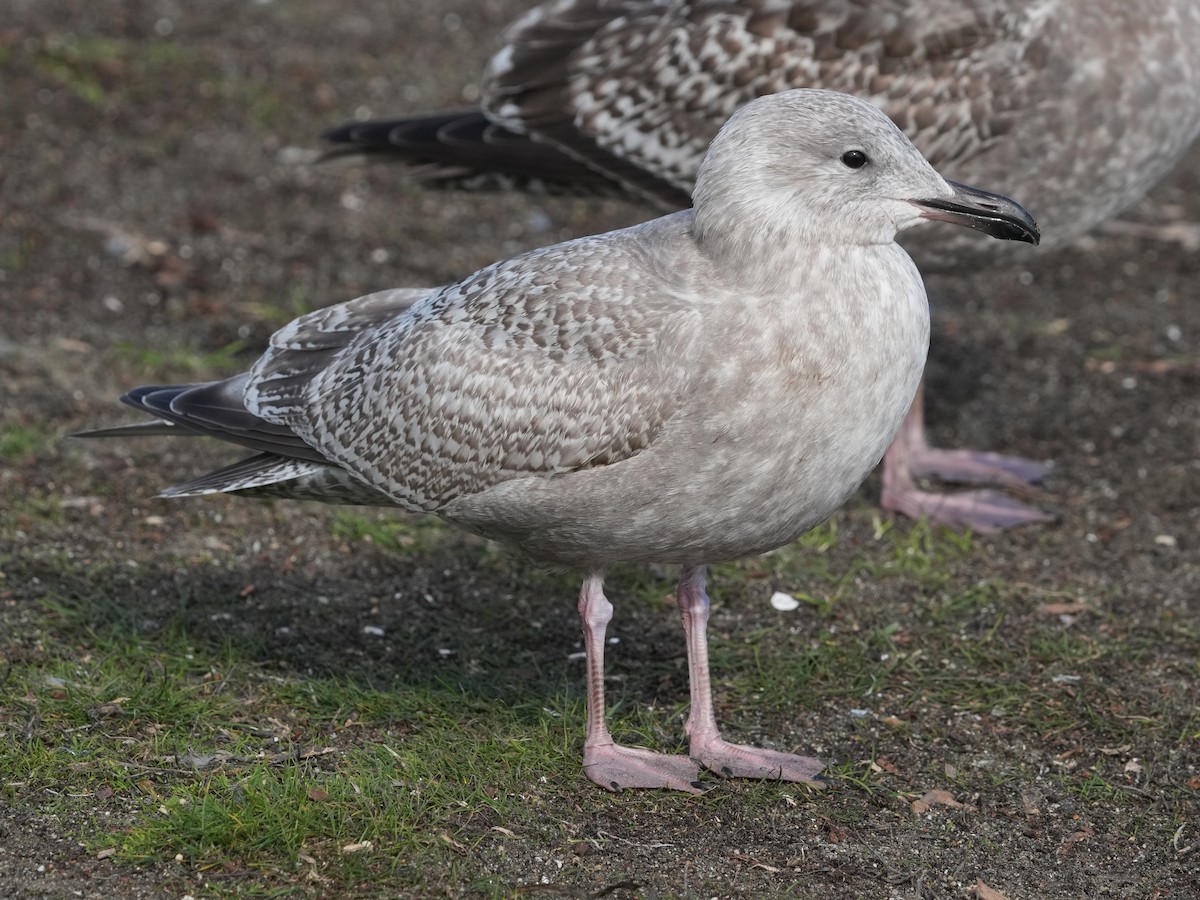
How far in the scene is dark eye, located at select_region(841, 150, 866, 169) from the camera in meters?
4.04

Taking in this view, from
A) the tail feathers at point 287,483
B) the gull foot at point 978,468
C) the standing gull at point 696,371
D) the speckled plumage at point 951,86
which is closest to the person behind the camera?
the standing gull at point 696,371

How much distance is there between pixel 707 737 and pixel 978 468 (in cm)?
265

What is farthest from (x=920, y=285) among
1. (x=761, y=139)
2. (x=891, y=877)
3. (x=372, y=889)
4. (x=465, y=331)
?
(x=372, y=889)

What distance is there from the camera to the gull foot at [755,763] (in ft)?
15.0

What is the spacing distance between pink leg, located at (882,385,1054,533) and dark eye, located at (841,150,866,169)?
2271mm

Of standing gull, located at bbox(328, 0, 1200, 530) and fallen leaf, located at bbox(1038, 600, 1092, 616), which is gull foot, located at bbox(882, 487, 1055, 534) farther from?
fallen leaf, located at bbox(1038, 600, 1092, 616)

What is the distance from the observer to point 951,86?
620cm

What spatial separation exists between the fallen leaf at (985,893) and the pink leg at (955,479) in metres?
2.42

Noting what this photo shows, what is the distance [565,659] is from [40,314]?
372 cm

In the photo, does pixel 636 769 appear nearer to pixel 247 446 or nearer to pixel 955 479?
pixel 247 446

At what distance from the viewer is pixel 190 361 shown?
720cm

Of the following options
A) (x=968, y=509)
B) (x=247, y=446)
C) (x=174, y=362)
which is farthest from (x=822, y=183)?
(x=174, y=362)

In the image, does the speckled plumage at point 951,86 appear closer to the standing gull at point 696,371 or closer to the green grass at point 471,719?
the green grass at point 471,719

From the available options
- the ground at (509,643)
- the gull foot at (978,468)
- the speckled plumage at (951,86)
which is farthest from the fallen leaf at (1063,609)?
the speckled plumage at (951,86)
